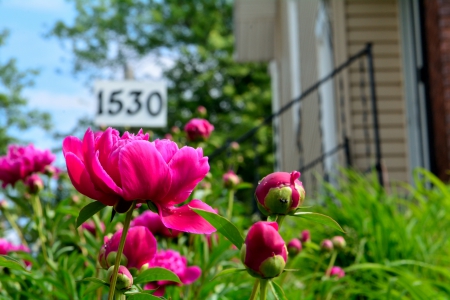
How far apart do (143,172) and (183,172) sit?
2.3 inches

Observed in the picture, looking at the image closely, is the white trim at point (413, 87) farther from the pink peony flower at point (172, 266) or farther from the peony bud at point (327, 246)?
the pink peony flower at point (172, 266)

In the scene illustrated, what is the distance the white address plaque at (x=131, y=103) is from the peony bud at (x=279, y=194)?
3048 millimetres

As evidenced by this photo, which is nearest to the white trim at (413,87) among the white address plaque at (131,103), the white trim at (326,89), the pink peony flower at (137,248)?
the white trim at (326,89)

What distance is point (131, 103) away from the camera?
3.85 m

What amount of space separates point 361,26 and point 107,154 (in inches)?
217

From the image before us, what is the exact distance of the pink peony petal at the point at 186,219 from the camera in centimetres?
73

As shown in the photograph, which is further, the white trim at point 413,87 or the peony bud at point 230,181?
the white trim at point 413,87

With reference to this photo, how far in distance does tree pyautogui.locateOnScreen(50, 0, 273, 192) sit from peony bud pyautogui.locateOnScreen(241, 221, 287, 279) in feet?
57.1

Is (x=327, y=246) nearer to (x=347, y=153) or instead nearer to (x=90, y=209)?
(x=90, y=209)

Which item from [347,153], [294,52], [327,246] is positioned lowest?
[327,246]

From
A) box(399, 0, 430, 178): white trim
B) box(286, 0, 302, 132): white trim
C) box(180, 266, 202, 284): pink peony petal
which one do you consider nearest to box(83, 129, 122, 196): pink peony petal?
box(180, 266, 202, 284): pink peony petal

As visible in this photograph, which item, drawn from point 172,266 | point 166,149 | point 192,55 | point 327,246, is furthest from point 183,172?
point 192,55

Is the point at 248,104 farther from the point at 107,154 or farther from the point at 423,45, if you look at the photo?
the point at 107,154

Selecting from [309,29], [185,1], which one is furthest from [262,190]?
[185,1]
